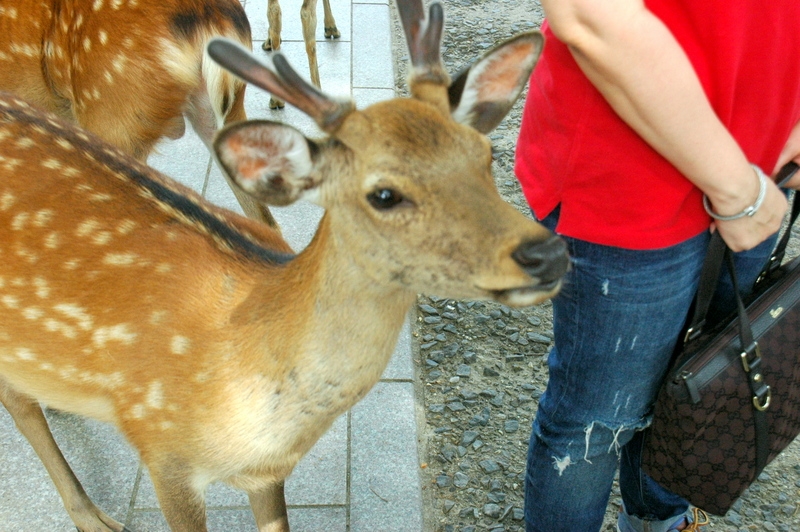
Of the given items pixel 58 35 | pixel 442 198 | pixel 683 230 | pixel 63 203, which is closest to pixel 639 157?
pixel 683 230

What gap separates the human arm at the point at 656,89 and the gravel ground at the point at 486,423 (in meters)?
1.49

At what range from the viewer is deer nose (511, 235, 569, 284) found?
54.6 inches

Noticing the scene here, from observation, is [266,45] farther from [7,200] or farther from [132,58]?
[7,200]

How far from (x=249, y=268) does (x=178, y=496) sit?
60 cm

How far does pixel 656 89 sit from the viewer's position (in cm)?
131

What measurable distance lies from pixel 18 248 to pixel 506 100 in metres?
1.35

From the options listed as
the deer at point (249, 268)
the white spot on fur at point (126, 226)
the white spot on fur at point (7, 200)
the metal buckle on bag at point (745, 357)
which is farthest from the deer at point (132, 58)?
the metal buckle on bag at point (745, 357)

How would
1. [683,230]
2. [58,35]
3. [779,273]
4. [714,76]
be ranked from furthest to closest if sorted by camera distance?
1. [58,35]
2. [779,273]
3. [683,230]
4. [714,76]

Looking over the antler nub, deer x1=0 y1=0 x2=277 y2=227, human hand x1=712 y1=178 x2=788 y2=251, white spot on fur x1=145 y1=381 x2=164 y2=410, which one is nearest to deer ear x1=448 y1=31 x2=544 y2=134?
the antler nub

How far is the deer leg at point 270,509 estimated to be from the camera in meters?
2.27

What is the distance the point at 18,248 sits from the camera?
2.11m

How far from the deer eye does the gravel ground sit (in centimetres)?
139

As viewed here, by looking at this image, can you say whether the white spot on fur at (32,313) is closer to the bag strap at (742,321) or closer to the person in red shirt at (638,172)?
the person in red shirt at (638,172)

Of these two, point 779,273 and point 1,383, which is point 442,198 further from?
point 1,383
